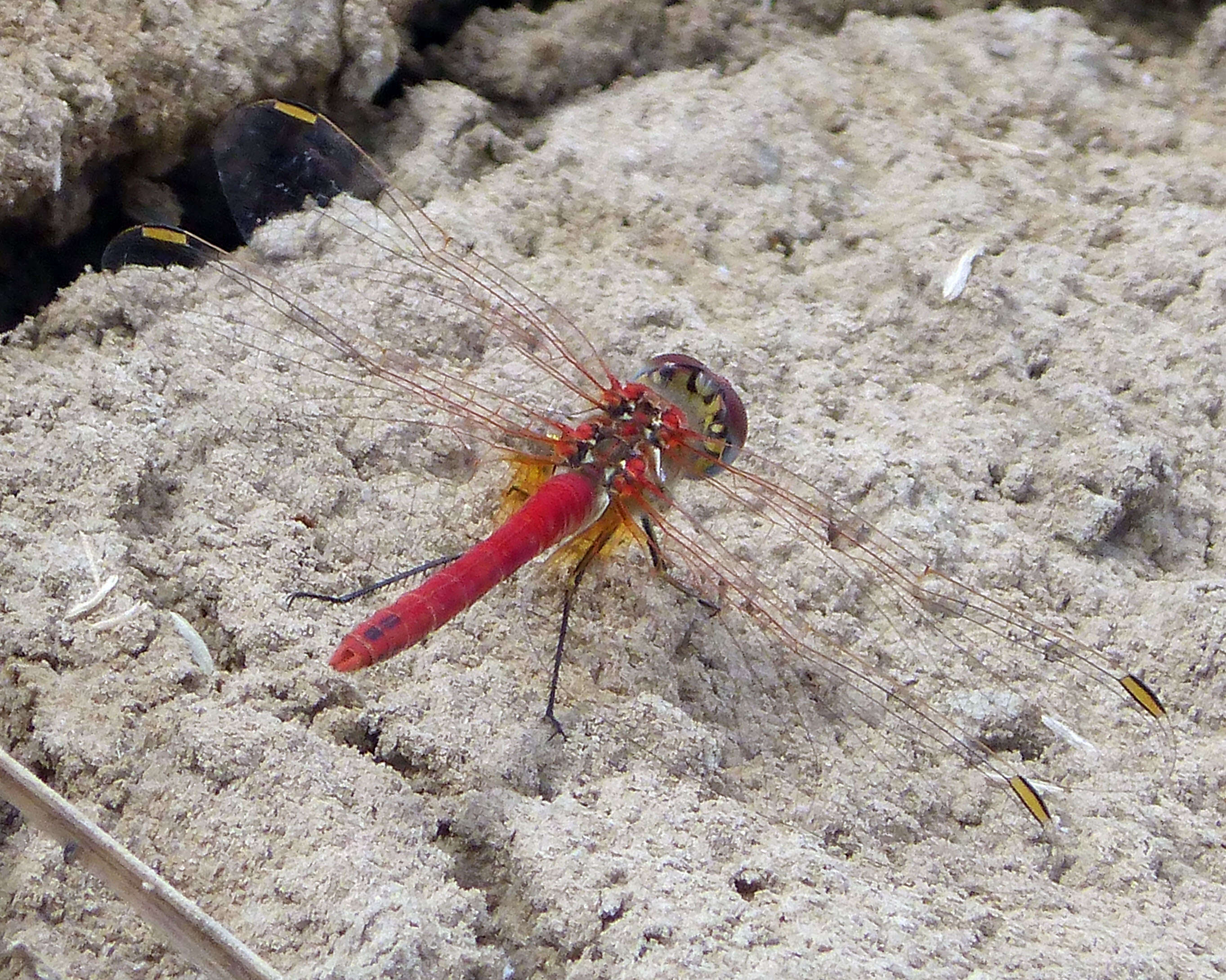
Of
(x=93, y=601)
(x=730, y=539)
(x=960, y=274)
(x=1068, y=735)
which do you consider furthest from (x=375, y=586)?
(x=960, y=274)

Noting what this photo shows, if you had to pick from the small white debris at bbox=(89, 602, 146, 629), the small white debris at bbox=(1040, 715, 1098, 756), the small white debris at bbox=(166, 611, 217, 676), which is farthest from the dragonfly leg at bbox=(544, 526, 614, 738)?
the small white debris at bbox=(1040, 715, 1098, 756)

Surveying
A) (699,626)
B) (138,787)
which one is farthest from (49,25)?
(699,626)

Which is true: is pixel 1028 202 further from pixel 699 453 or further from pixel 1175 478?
pixel 699 453

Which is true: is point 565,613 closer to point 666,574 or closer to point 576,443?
point 666,574

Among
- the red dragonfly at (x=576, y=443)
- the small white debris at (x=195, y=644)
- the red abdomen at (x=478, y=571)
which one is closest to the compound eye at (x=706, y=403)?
the red dragonfly at (x=576, y=443)

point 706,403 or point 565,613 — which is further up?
point 706,403

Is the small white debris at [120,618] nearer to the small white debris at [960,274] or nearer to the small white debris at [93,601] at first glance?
the small white debris at [93,601]
